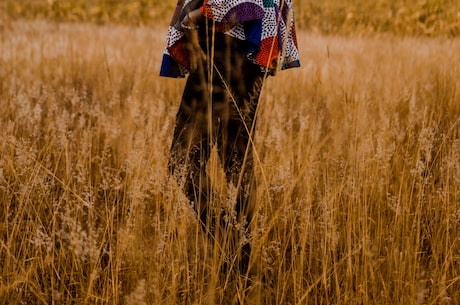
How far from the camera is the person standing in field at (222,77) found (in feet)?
6.08

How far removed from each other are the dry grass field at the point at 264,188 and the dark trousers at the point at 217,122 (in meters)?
0.08

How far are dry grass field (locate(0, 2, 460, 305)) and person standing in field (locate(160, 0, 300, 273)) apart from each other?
0.30 feet

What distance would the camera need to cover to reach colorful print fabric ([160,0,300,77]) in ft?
5.87

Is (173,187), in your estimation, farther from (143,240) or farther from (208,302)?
(208,302)

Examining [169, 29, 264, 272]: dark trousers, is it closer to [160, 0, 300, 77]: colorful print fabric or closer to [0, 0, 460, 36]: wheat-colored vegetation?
[160, 0, 300, 77]: colorful print fabric

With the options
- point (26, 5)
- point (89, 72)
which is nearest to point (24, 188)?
point (89, 72)

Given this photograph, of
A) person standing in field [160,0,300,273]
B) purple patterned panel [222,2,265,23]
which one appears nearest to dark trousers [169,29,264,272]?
person standing in field [160,0,300,273]

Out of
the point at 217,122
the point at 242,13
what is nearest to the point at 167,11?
the point at 217,122

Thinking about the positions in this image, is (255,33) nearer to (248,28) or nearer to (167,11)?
(248,28)

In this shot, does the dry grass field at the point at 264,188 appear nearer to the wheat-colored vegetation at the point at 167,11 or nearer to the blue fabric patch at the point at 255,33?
the blue fabric patch at the point at 255,33

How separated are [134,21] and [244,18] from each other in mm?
8010

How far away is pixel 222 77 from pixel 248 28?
181mm

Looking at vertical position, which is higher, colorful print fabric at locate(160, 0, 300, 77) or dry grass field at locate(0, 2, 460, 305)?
colorful print fabric at locate(160, 0, 300, 77)

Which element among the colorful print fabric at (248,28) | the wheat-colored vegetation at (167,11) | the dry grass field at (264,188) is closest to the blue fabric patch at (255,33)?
the colorful print fabric at (248,28)
